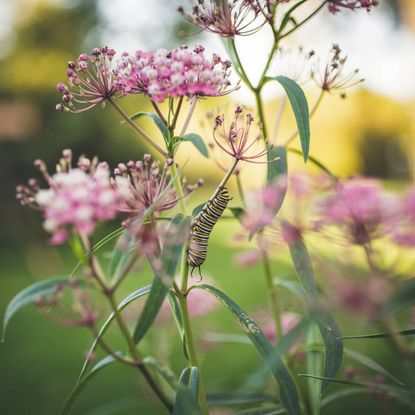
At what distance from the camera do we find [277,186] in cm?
80

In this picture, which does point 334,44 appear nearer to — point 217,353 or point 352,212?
point 352,212

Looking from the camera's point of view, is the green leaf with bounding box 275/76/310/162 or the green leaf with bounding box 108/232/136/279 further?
the green leaf with bounding box 275/76/310/162

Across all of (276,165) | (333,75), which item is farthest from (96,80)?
(333,75)

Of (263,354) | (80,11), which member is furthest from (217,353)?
(80,11)

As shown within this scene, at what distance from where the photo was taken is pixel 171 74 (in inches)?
29.9

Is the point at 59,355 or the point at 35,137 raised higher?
the point at 35,137

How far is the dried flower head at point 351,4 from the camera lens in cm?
90

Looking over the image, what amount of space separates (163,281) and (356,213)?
1.11 feet

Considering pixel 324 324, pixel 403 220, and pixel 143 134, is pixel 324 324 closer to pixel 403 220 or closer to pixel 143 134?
pixel 403 220

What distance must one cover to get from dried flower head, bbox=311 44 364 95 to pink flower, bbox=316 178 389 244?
26cm

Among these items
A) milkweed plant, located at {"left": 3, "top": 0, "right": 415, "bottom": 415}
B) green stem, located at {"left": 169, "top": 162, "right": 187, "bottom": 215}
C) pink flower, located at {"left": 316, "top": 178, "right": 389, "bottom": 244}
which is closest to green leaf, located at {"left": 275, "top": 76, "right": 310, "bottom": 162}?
milkweed plant, located at {"left": 3, "top": 0, "right": 415, "bottom": 415}

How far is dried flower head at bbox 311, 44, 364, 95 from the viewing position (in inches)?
37.9

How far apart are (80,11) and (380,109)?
679 cm

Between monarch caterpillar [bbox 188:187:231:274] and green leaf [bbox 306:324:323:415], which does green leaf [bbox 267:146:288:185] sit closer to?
monarch caterpillar [bbox 188:187:231:274]
